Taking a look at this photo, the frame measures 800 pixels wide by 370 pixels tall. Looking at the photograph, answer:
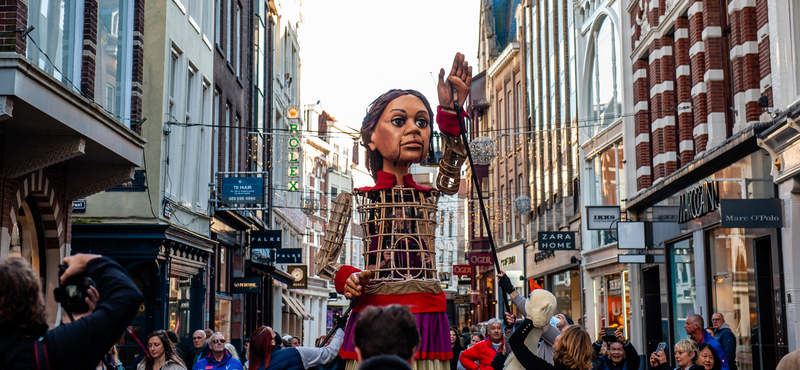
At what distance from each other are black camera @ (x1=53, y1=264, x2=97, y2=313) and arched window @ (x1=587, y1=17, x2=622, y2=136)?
22.0m

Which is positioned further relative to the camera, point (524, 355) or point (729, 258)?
point (729, 258)

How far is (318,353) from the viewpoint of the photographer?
7.57 metres

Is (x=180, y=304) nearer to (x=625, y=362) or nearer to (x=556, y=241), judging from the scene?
(x=625, y=362)

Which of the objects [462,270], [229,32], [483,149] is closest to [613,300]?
[483,149]

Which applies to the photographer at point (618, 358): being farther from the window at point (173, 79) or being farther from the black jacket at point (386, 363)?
the window at point (173, 79)

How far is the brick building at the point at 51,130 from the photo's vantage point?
369 inches

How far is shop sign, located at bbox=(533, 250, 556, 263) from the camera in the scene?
34.1 m

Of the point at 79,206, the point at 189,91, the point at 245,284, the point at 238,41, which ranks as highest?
the point at 238,41

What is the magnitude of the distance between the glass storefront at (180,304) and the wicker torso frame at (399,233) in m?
11.0

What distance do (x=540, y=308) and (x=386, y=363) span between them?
12.3 ft

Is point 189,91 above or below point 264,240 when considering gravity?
above

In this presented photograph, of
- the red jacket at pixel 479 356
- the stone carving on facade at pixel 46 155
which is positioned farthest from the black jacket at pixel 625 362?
the stone carving on facade at pixel 46 155

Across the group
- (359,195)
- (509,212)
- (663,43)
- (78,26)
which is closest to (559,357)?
(359,195)

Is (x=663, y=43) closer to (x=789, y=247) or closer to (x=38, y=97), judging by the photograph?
(x=789, y=247)
